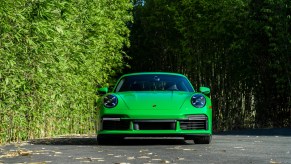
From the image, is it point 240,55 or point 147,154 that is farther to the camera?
point 240,55

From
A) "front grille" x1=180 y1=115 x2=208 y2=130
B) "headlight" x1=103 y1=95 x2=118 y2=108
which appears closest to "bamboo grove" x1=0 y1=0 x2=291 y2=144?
"headlight" x1=103 y1=95 x2=118 y2=108

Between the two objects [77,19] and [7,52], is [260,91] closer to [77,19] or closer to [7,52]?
[77,19]

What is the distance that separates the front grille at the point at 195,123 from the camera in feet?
33.6

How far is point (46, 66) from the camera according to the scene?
492 inches

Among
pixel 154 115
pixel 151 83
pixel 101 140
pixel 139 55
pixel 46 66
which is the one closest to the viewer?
pixel 154 115

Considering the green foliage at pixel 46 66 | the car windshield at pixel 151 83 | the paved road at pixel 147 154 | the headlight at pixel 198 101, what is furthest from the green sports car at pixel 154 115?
the green foliage at pixel 46 66

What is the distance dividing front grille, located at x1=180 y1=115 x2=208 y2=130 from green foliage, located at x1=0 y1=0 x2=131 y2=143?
287 centimetres

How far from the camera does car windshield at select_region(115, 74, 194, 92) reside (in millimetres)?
11281

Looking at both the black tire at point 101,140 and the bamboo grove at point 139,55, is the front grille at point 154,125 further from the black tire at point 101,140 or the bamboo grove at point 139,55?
the bamboo grove at point 139,55

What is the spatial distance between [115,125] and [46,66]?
2.83 m

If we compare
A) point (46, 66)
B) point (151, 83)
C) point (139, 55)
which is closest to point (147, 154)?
point (151, 83)

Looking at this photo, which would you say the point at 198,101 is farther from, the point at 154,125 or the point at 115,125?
the point at 115,125

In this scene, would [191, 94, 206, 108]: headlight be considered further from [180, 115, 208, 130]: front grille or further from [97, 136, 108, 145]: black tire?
[97, 136, 108, 145]: black tire

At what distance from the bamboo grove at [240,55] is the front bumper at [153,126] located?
9.17 m
